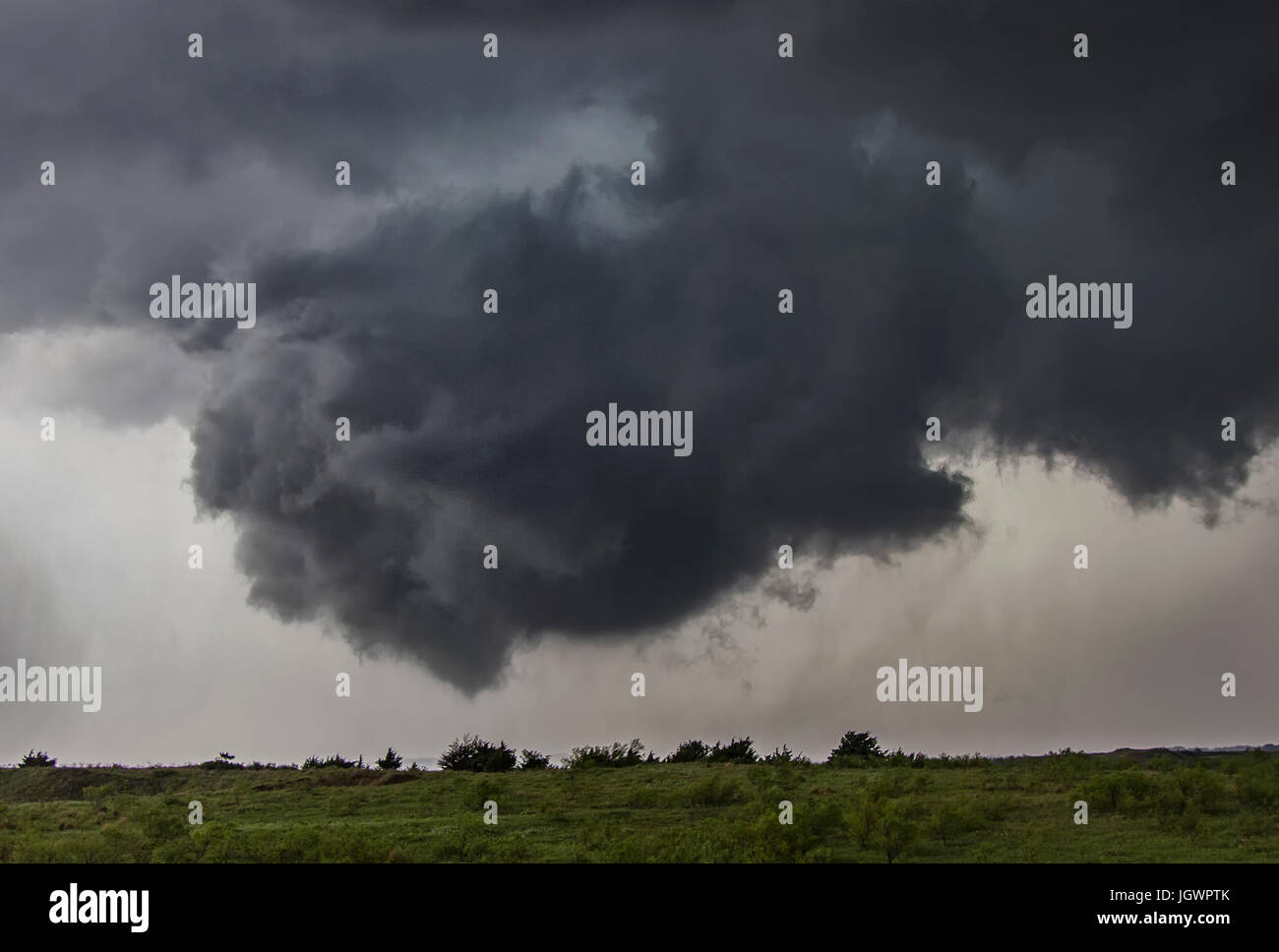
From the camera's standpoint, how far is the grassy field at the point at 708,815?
39.5 metres

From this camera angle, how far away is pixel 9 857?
42375 millimetres

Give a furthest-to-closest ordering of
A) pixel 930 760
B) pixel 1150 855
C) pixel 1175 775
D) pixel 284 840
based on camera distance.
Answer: pixel 930 760
pixel 1175 775
pixel 284 840
pixel 1150 855

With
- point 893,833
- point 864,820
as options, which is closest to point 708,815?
point 864,820

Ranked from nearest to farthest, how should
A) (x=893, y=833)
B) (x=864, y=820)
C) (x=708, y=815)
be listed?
1. (x=893, y=833)
2. (x=864, y=820)
3. (x=708, y=815)

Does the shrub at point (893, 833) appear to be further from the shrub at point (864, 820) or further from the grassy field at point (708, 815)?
the shrub at point (864, 820)

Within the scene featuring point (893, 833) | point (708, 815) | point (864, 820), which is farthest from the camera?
point (708, 815)

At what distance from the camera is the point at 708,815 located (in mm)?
44812

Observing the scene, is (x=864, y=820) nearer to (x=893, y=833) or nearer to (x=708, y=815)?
(x=893, y=833)

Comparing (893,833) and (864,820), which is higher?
(864,820)

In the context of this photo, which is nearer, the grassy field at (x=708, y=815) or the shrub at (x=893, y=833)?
the shrub at (x=893, y=833)
